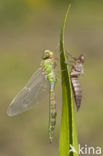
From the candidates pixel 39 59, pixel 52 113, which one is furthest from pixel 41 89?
pixel 39 59

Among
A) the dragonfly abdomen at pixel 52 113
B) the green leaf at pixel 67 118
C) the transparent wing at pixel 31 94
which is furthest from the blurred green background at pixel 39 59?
the green leaf at pixel 67 118

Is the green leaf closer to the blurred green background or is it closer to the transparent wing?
the transparent wing

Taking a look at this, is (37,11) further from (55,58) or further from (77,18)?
(55,58)

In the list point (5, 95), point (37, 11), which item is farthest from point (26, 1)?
point (5, 95)

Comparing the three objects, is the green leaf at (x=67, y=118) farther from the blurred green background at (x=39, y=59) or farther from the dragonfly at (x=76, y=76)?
the blurred green background at (x=39, y=59)

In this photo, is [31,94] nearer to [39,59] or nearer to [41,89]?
[41,89]

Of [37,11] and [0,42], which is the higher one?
[37,11]

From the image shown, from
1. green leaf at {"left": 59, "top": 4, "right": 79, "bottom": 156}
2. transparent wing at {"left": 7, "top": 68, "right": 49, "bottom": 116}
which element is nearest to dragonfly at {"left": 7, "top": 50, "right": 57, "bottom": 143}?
transparent wing at {"left": 7, "top": 68, "right": 49, "bottom": 116}
